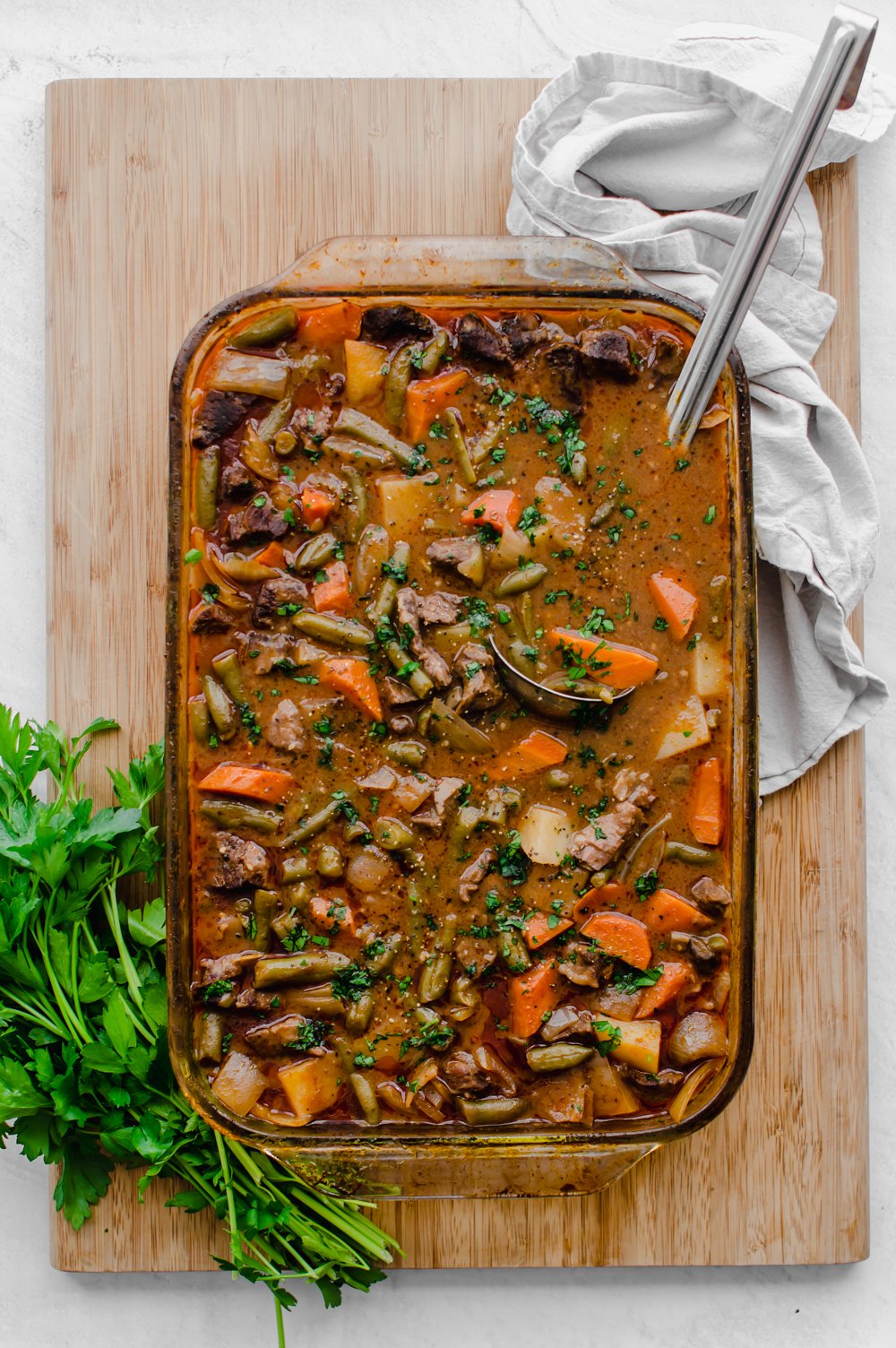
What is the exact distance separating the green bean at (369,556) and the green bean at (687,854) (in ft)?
3.37

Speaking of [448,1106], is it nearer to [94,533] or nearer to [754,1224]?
[754,1224]

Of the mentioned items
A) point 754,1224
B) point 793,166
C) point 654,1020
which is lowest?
point 754,1224

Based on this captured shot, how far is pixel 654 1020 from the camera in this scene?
2963mm

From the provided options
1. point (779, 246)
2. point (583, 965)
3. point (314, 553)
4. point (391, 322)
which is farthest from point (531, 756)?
point (779, 246)

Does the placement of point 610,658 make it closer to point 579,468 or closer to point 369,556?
point 579,468

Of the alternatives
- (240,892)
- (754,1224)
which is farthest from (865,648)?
(240,892)

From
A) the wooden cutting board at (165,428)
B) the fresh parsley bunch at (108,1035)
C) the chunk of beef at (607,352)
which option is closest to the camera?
the chunk of beef at (607,352)

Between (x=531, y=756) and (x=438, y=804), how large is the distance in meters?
0.27

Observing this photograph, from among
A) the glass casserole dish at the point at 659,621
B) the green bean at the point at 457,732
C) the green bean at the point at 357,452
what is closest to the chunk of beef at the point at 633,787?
the glass casserole dish at the point at 659,621

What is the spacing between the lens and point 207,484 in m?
2.91

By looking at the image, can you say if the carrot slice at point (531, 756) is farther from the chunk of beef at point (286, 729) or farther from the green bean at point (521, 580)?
the chunk of beef at point (286, 729)

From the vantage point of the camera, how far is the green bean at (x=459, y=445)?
2.90 m

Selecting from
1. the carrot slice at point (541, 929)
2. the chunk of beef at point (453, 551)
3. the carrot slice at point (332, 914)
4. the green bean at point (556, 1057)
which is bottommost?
the green bean at point (556, 1057)

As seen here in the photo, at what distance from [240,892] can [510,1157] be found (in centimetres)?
97
